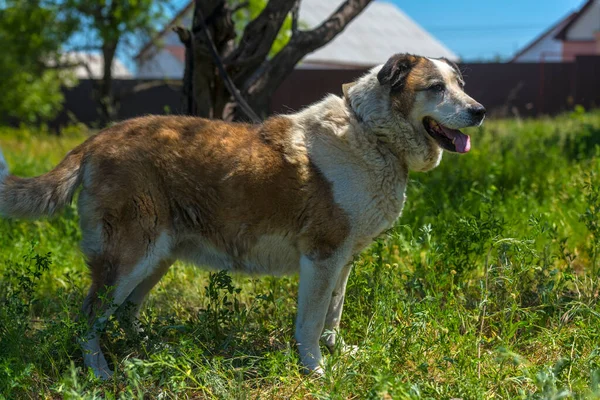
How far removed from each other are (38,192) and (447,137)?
243 centimetres

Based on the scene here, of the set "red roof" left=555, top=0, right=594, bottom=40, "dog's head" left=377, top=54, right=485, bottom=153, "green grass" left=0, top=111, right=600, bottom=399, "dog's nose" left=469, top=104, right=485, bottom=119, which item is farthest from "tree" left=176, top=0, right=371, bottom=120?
"red roof" left=555, top=0, right=594, bottom=40

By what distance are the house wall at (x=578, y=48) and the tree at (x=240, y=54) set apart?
3402 cm

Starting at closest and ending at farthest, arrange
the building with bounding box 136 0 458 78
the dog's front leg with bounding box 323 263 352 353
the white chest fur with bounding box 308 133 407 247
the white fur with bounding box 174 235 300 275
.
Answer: the white chest fur with bounding box 308 133 407 247
the white fur with bounding box 174 235 300 275
the dog's front leg with bounding box 323 263 352 353
the building with bounding box 136 0 458 78

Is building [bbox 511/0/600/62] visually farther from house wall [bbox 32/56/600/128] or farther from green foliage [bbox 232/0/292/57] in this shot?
green foliage [bbox 232/0/292/57]

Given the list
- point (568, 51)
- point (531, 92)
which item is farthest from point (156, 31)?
point (568, 51)

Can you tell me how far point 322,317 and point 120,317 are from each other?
1.18m

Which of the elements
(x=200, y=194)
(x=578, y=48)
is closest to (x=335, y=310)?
(x=200, y=194)

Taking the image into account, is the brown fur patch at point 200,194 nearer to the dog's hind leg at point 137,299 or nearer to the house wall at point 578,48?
the dog's hind leg at point 137,299

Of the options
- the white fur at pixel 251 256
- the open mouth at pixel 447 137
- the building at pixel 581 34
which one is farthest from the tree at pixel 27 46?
the building at pixel 581 34

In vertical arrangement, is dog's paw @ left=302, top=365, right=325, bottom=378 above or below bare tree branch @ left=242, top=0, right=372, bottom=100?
below

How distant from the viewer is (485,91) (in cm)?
2242

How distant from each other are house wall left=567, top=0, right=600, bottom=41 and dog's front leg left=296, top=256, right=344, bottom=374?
1412 inches

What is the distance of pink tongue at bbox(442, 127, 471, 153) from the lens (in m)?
4.36

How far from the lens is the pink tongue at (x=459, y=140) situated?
436 centimetres
